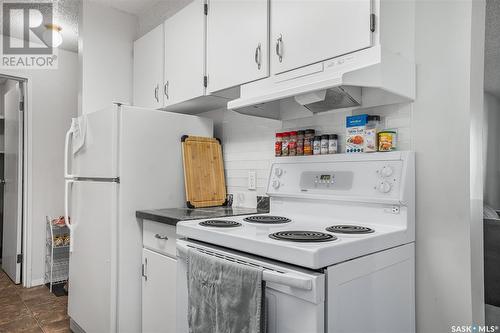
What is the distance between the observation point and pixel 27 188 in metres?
3.41

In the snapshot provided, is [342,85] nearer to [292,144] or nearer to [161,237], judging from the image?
[292,144]

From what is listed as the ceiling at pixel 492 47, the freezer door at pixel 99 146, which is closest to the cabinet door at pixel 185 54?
the freezer door at pixel 99 146

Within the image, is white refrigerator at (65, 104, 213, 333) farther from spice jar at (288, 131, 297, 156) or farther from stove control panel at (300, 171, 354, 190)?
stove control panel at (300, 171, 354, 190)

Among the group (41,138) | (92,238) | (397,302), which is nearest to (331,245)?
(397,302)

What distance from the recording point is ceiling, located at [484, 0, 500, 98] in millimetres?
2132

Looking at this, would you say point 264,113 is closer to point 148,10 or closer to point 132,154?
point 132,154

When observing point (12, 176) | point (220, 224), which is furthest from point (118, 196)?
point (12, 176)

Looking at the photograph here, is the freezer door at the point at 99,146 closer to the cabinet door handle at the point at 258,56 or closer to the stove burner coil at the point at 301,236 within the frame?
the cabinet door handle at the point at 258,56

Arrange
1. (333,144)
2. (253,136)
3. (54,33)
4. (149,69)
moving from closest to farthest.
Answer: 1. (333,144)
2. (253,136)
3. (149,69)
4. (54,33)

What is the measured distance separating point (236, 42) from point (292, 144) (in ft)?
2.11

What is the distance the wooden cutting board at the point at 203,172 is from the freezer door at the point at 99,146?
1.46 feet

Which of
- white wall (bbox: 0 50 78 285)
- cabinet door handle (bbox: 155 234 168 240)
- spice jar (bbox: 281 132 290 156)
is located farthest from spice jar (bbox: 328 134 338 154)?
white wall (bbox: 0 50 78 285)

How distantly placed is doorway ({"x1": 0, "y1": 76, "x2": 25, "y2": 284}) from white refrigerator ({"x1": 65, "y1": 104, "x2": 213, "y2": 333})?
1.57 m

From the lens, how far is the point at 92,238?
2156mm
